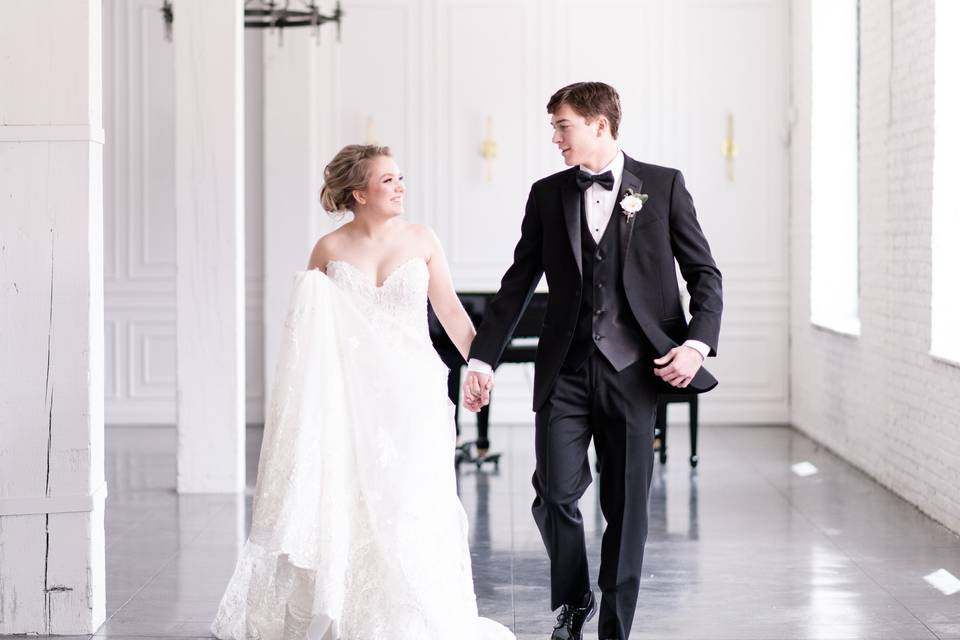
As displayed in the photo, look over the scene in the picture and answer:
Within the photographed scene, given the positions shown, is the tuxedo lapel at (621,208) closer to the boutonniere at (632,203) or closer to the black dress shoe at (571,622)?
the boutonniere at (632,203)

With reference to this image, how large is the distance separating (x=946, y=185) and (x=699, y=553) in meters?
2.28

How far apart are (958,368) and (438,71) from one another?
5.24 meters

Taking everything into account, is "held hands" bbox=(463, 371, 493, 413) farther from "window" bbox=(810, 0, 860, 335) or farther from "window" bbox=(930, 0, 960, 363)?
"window" bbox=(810, 0, 860, 335)

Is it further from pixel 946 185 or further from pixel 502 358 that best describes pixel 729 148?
pixel 946 185

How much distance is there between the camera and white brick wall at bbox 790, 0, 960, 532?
676 centimetres

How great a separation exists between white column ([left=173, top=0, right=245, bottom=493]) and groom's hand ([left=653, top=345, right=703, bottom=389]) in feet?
13.1

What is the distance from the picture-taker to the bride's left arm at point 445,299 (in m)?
4.48

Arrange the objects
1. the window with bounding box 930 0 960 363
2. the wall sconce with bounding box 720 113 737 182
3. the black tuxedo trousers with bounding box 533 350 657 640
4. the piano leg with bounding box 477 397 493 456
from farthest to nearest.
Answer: the wall sconce with bounding box 720 113 737 182, the piano leg with bounding box 477 397 493 456, the window with bounding box 930 0 960 363, the black tuxedo trousers with bounding box 533 350 657 640

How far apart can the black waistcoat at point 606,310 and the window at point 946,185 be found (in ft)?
10.1

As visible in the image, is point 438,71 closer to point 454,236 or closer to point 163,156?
point 454,236

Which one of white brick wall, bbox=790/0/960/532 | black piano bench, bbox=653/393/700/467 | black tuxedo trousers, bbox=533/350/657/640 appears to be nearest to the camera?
black tuxedo trousers, bbox=533/350/657/640

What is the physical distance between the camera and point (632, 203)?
4.06m

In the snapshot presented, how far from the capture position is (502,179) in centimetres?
1043

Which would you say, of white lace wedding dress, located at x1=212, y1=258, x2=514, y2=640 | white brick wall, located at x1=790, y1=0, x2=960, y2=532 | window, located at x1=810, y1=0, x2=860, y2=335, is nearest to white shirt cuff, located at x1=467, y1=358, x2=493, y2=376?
white lace wedding dress, located at x1=212, y1=258, x2=514, y2=640
